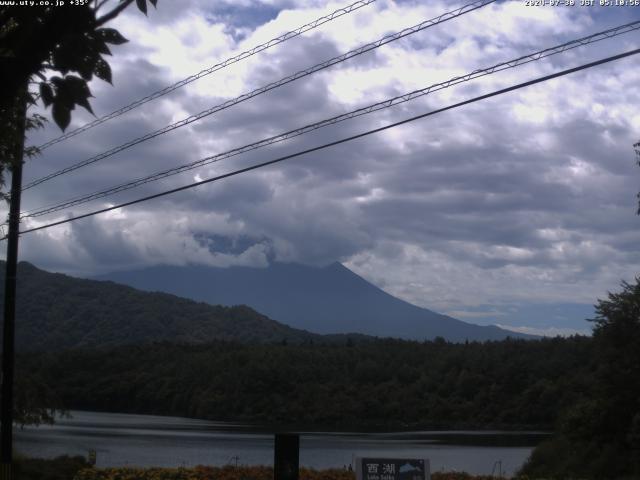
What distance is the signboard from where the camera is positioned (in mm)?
11992

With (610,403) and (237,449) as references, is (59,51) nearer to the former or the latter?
(610,403)

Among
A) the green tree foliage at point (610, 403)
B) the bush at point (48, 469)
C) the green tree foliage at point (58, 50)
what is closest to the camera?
the green tree foliage at point (58, 50)

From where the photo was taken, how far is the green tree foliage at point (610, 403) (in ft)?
81.9

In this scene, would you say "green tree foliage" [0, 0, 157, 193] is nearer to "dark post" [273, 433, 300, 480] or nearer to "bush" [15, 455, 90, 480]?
"dark post" [273, 433, 300, 480]

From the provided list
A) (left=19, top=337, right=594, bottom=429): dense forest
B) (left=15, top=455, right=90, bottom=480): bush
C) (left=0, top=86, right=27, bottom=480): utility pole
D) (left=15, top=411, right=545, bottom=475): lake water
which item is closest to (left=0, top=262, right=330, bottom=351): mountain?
(left=19, top=337, right=594, bottom=429): dense forest

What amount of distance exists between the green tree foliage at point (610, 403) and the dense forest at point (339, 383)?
3876 cm

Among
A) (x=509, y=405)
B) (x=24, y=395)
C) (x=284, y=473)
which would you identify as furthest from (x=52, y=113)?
(x=509, y=405)

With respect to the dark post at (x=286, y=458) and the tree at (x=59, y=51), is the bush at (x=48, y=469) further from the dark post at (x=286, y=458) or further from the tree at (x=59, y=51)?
the tree at (x=59, y=51)

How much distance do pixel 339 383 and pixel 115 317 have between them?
81147 mm

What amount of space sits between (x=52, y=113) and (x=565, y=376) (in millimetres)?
65191

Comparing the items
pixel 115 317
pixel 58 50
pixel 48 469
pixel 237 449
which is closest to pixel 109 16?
pixel 58 50

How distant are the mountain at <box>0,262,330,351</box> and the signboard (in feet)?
343

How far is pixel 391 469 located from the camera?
39.6 ft

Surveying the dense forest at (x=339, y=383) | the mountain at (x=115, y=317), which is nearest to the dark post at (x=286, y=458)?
the dense forest at (x=339, y=383)
